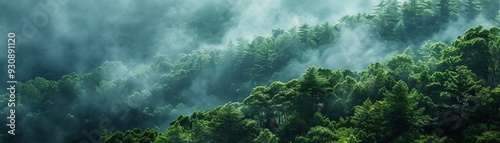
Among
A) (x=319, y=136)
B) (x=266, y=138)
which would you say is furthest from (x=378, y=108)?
(x=266, y=138)

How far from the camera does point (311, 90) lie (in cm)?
6394

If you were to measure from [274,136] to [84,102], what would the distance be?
206 ft

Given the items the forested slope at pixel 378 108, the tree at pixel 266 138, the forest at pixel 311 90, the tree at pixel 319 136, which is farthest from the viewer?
the tree at pixel 266 138

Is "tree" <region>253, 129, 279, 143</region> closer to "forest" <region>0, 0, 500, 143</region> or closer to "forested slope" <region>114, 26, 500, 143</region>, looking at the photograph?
"forested slope" <region>114, 26, 500, 143</region>

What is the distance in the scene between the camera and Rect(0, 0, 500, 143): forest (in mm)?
56531

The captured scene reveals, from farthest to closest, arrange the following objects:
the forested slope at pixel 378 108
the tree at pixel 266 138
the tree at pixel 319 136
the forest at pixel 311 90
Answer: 1. the tree at pixel 266 138
2. the forest at pixel 311 90
3. the tree at pixel 319 136
4. the forested slope at pixel 378 108

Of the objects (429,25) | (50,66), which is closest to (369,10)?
(429,25)

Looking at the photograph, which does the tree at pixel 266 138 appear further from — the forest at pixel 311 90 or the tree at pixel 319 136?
the tree at pixel 319 136

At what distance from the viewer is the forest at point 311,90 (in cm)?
5653

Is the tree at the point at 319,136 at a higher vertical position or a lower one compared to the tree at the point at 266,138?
lower

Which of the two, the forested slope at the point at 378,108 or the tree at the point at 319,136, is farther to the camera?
the tree at the point at 319,136

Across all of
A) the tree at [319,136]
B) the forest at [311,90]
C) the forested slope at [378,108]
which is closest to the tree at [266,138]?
the forested slope at [378,108]

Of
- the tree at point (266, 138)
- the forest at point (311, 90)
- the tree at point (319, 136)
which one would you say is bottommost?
the tree at point (319, 136)

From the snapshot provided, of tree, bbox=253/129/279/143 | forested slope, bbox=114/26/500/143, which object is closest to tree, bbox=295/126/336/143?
forested slope, bbox=114/26/500/143
